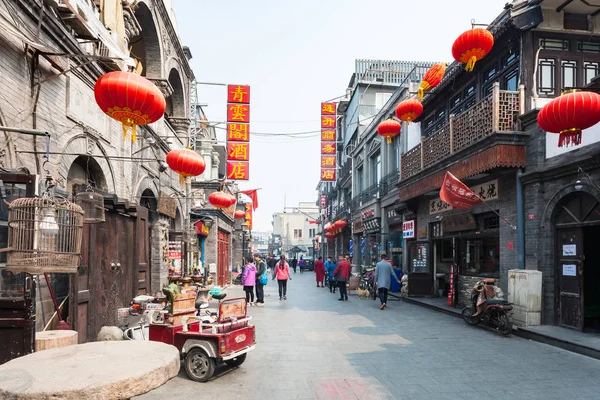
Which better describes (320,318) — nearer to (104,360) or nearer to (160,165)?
(160,165)

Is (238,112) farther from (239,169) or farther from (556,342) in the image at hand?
(556,342)

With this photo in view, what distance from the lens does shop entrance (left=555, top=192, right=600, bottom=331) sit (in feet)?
28.8

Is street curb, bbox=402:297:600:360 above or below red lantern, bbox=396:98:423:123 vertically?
below

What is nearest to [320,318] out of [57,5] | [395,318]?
[395,318]

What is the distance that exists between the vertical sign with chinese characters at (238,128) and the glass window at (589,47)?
38.8 ft

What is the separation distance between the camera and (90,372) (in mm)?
3262

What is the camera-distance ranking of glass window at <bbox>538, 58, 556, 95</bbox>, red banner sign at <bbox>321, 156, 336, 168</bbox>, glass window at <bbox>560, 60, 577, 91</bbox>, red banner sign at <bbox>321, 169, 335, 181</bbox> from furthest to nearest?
red banner sign at <bbox>321, 169, 335, 181</bbox> → red banner sign at <bbox>321, 156, 336, 168</bbox> → glass window at <bbox>560, 60, 577, 91</bbox> → glass window at <bbox>538, 58, 556, 95</bbox>

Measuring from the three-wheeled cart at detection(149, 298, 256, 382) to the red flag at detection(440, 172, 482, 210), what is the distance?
6943 millimetres

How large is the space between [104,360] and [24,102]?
174 inches

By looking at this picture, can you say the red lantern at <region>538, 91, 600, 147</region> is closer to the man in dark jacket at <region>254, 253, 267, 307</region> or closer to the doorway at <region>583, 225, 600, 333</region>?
the doorway at <region>583, 225, 600, 333</region>

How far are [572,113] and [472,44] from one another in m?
3.22

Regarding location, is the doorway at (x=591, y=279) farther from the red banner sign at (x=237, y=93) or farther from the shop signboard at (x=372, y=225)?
the red banner sign at (x=237, y=93)

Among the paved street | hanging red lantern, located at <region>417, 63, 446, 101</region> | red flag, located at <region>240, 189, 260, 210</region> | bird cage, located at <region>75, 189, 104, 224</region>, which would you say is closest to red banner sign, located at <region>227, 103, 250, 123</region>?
hanging red lantern, located at <region>417, 63, 446, 101</region>

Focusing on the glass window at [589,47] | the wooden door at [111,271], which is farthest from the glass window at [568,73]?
the wooden door at [111,271]
